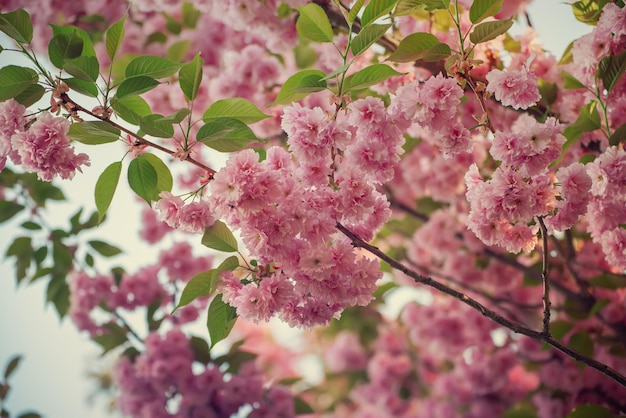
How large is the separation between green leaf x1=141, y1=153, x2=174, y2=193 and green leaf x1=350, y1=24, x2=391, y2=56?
48cm

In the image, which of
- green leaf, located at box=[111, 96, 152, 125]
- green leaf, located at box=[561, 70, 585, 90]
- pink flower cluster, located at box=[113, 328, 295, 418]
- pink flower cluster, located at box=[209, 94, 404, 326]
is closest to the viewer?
pink flower cluster, located at box=[209, 94, 404, 326]

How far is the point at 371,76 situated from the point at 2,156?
0.74m

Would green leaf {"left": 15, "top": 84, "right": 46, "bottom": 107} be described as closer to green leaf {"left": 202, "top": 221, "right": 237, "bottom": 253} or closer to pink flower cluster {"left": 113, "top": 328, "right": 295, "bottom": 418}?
green leaf {"left": 202, "top": 221, "right": 237, "bottom": 253}

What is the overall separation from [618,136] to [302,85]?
0.68 meters

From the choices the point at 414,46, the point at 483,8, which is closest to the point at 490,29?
the point at 483,8

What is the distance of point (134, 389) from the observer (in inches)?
77.8

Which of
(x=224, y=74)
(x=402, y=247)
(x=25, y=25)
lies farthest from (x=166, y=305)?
(x=25, y=25)

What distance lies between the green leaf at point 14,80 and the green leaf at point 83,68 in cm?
8

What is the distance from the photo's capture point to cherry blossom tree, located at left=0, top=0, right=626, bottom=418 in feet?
3.26

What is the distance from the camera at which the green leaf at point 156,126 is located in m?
0.97

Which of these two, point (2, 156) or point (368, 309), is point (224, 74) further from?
point (368, 309)

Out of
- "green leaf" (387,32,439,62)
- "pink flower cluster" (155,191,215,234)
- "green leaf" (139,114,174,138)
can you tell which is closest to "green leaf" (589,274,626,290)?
"green leaf" (387,32,439,62)

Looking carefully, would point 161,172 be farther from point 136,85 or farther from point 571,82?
point 571,82

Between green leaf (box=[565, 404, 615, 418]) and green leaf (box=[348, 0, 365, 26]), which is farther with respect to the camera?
green leaf (box=[565, 404, 615, 418])
